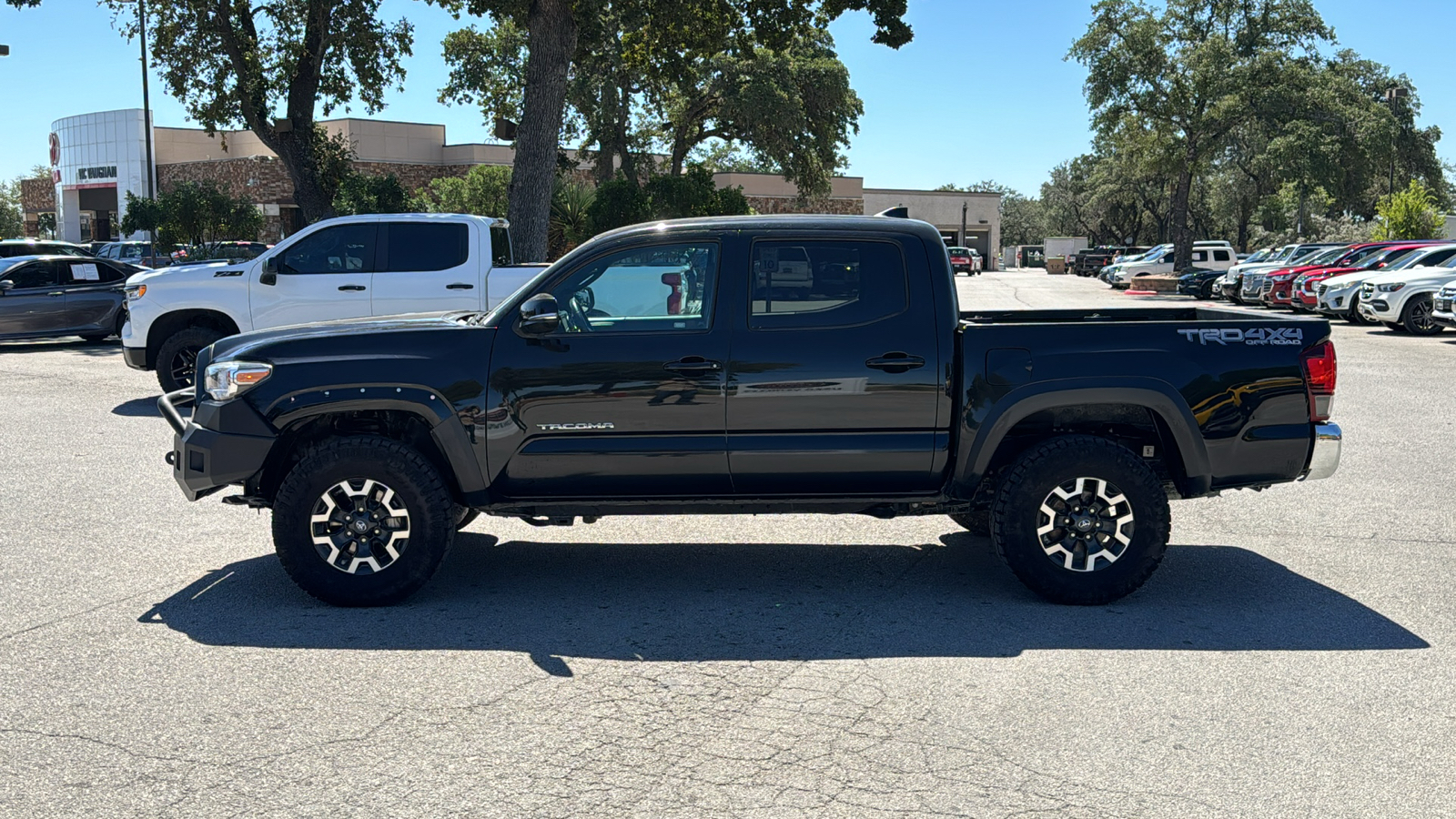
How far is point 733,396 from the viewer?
Result: 20.1 feet

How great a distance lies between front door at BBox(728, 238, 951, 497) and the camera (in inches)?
241

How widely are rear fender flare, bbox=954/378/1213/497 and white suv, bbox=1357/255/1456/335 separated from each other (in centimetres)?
1958

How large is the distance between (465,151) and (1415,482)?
179 ft

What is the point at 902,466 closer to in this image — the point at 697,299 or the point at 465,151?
the point at 697,299

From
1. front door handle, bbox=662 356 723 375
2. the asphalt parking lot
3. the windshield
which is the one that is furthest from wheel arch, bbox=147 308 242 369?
the windshield

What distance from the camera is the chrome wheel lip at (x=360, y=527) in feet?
20.1

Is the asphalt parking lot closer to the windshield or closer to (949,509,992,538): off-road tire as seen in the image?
(949,509,992,538): off-road tire

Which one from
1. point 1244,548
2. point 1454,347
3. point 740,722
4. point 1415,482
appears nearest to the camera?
point 740,722

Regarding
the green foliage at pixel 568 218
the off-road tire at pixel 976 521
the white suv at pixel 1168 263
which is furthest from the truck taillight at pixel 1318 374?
the white suv at pixel 1168 263

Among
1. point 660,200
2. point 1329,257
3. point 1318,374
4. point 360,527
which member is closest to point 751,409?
point 360,527

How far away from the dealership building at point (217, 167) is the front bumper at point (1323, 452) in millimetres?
46231

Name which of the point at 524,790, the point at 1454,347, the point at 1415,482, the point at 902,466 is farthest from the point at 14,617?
the point at 1454,347

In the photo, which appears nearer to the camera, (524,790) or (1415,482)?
(524,790)

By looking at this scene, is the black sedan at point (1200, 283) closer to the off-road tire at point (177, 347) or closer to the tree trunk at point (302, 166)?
the tree trunk at point (302, 166)
